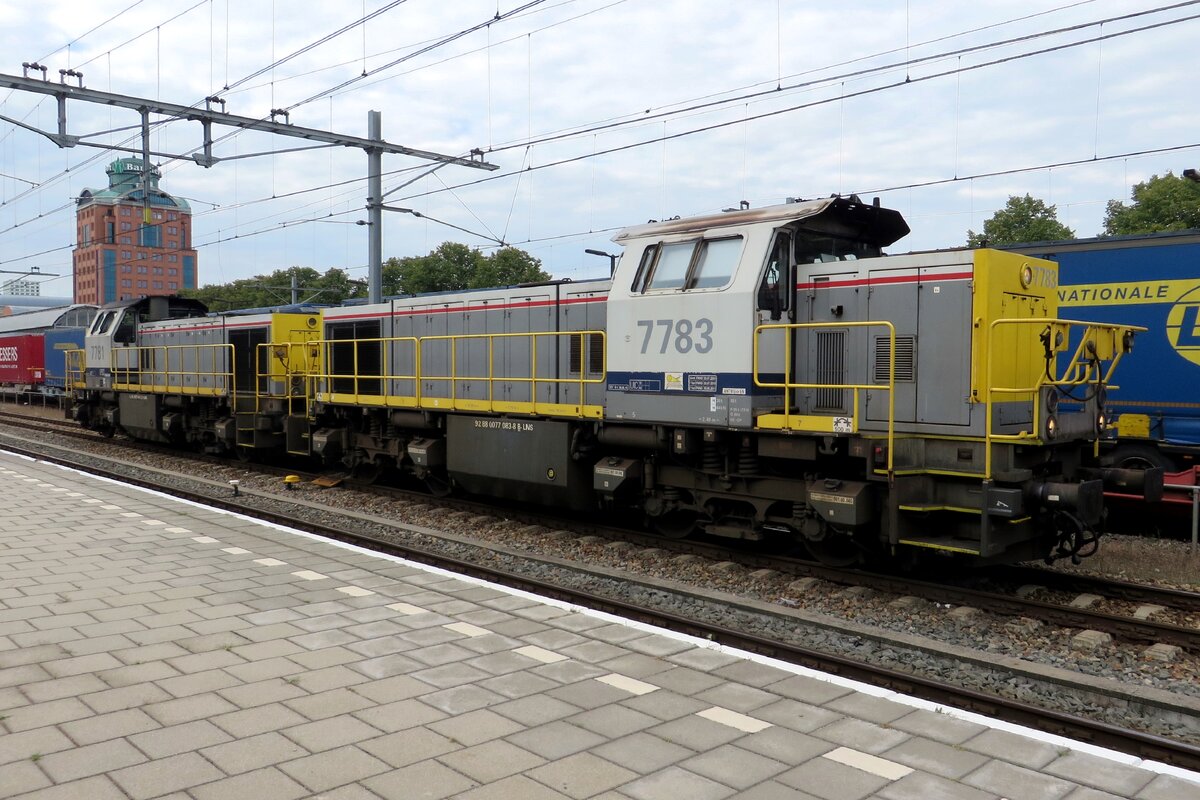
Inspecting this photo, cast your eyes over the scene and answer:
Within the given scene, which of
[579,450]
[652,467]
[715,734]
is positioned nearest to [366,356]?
[579,450]

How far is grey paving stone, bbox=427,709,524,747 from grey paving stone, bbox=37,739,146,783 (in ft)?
4.34

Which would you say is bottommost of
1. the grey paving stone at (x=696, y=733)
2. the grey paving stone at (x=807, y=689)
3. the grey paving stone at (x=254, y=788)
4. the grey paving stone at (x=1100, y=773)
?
the grey paving stone at (x=1100, y=773)

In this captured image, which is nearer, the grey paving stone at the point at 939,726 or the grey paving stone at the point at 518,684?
the grey paving stone at the point at 939,726

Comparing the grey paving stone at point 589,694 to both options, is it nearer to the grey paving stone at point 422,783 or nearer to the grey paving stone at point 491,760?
the grey paving stone at point 491,760

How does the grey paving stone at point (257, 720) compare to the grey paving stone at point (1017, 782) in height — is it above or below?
above

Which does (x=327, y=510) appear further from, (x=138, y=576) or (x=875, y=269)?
(x=875, y=269)

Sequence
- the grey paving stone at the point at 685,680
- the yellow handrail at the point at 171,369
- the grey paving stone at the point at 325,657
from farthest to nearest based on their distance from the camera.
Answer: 1. the yellow handrail at the point at 171,369
2. the grey paving stone at the point at 325,657
3. the grey paving stone at the point at 685,680

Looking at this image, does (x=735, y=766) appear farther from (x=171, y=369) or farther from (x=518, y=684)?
(x=171, y=369)

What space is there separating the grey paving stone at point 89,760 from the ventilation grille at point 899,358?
6.02 m

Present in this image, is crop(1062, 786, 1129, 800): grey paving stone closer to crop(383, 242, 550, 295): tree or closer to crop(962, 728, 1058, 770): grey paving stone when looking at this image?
crop(962, 728, 1058, 770): grey paving stone

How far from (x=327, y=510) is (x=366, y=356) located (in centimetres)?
302

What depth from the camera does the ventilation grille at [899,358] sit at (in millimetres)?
7082

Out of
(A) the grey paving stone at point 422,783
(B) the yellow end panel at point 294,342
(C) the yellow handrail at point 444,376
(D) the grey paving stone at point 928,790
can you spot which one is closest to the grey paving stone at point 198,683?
(A) the grey paving stone at point 422,783

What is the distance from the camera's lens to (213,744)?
12.5ft
